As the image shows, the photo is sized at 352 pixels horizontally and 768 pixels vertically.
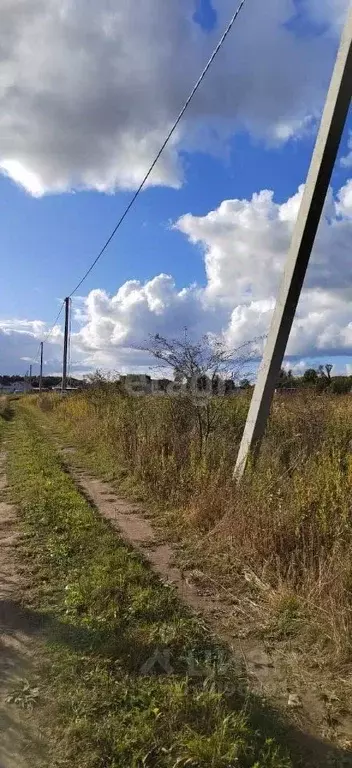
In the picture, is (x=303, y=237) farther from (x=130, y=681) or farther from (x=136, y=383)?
(x=136, y=383)

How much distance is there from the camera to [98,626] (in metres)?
3.71

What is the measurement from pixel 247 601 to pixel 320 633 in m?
0.83

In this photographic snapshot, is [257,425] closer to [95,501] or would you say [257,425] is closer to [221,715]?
[95,501]

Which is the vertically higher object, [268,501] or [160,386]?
[160,386]

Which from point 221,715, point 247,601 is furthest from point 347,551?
point 221,715

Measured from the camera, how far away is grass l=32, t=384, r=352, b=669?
12.7 feet

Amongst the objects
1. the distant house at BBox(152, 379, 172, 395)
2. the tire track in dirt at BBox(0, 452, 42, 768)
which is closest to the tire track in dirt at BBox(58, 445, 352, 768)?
the tire track in dirt at BBox(0, 452, 42, 768)

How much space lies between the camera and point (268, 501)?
511cm

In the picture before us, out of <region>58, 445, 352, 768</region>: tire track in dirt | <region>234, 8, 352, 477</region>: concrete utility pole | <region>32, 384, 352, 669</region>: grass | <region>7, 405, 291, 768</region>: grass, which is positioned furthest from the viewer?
<region>234, 8, 352, 477</region>: concrete utility pole

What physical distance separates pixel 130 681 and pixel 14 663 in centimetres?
75

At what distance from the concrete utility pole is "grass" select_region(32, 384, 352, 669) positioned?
54 centimetres

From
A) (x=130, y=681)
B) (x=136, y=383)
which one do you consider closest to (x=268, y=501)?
(x=130, y=681)

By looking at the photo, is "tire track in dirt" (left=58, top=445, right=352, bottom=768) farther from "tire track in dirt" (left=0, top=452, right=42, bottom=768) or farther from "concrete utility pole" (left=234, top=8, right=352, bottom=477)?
"concrete utility pole" (left=234, top=8, right=352, bottom=477)

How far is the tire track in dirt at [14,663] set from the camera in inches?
101
